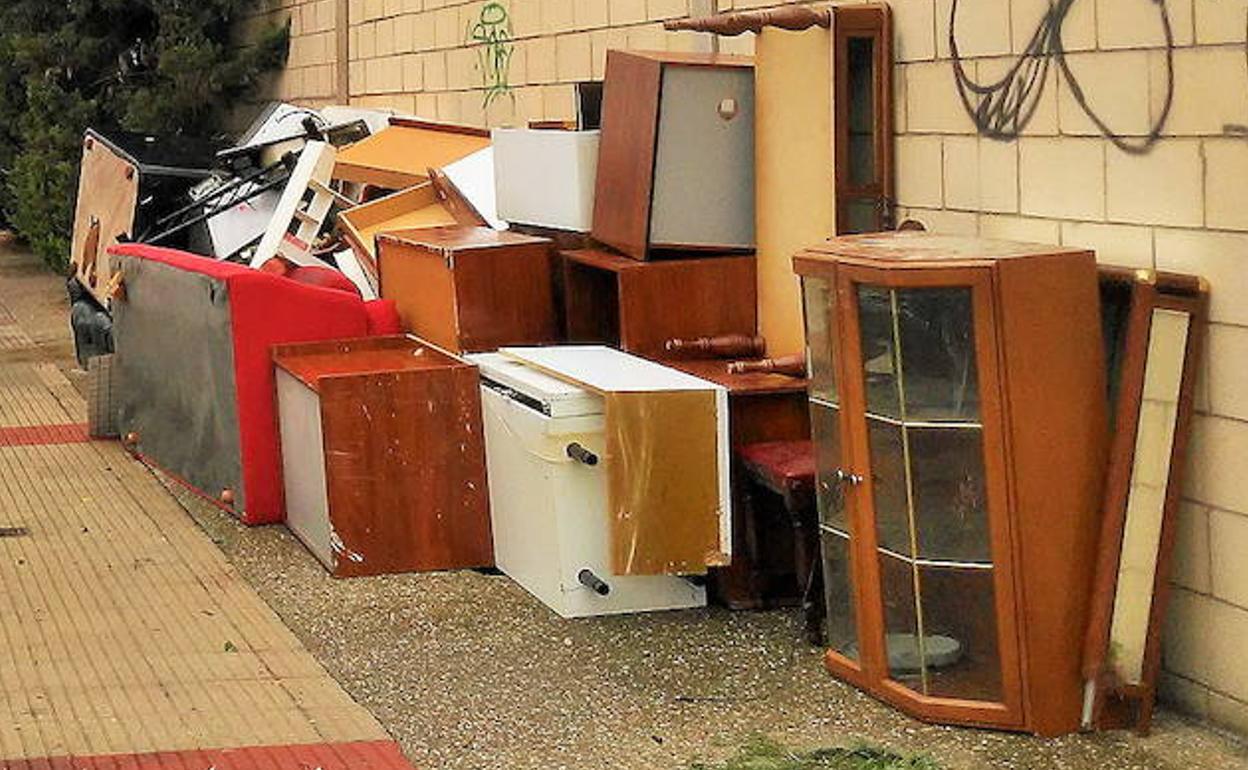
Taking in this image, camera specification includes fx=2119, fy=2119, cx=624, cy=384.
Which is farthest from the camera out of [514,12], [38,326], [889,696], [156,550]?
[38,326]

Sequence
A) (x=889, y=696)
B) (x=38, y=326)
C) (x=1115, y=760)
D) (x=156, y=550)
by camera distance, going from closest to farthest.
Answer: (x=1115, y=760)
(x=889, y=696)
(x=156, y=550)
(x=38, y=326)

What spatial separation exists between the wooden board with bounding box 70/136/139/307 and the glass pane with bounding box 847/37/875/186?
5.98 m

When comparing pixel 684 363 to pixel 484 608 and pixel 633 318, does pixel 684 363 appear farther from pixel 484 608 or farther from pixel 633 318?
pixel 484 608

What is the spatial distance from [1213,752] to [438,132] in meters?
7.37

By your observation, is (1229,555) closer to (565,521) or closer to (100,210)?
(565,521)

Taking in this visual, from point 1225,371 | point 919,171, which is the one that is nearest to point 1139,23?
point 1225,371

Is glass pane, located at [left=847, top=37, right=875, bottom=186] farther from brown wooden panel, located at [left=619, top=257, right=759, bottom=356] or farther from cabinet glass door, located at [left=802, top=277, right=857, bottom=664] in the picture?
cabinet glass door, located at [left=802, top=277, right=857, bottom=664]

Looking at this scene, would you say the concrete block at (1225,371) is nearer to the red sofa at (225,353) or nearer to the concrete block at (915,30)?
the concrete block at (915,30)

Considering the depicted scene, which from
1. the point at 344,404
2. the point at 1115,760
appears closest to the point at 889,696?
the point at 1115,760

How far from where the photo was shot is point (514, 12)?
37.9 feet

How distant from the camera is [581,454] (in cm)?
686

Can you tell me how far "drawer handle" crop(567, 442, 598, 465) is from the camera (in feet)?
22.4

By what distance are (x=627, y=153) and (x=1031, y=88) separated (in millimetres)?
1989

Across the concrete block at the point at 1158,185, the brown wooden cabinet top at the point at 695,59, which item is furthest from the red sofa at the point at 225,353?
the concrete block at the point at 1158,185
